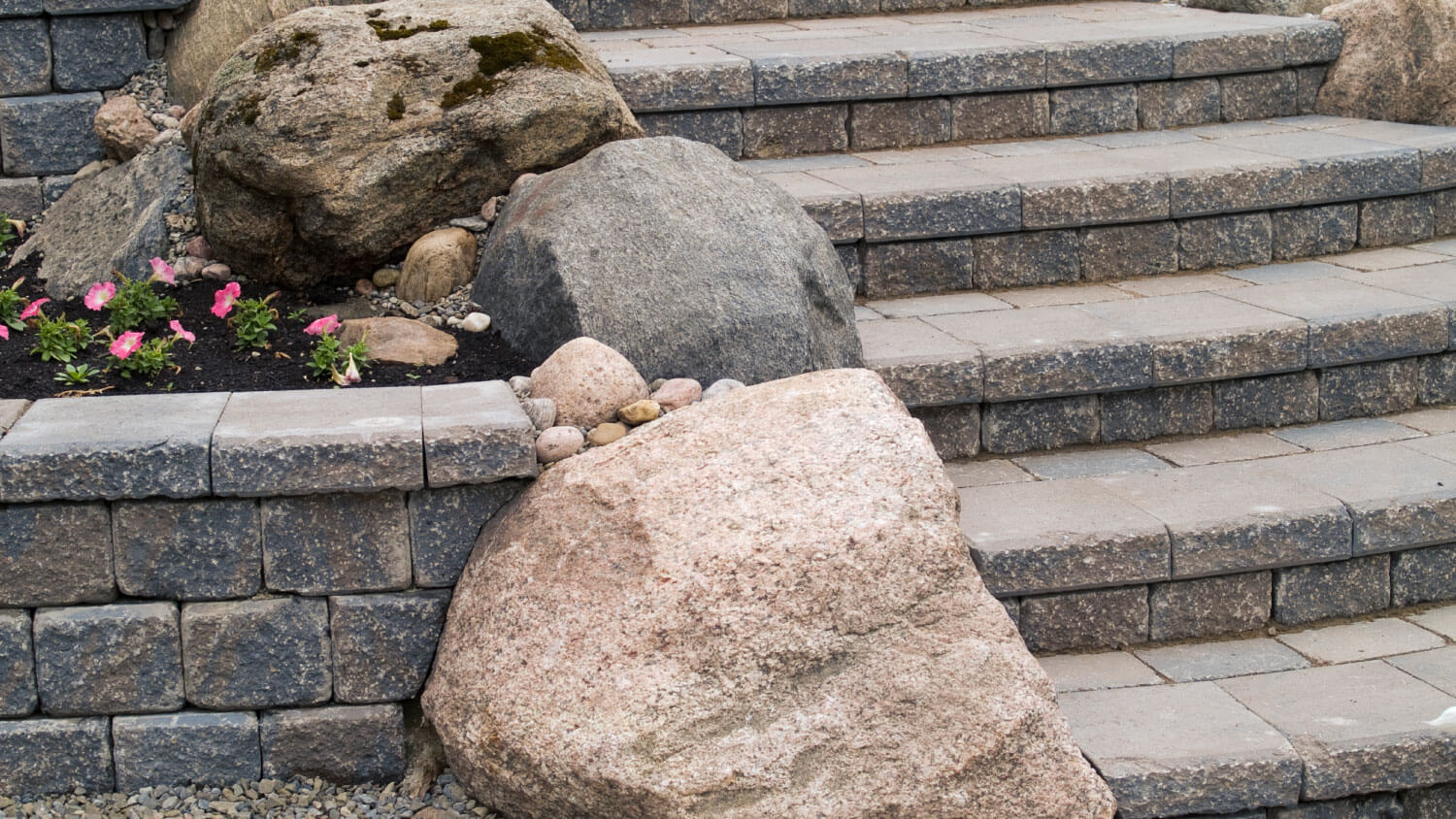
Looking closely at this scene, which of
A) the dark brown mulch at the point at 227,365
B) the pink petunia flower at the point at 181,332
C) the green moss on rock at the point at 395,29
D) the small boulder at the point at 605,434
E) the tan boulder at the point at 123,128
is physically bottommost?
the small boulder at the point at 605,434

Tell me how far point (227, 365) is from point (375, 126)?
0.75 meters

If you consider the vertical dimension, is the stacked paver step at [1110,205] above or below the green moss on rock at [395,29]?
below

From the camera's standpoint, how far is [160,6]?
4.43 metres

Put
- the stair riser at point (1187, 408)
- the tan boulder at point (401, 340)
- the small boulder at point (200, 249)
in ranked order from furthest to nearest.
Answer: the small boulder at point (200, 249) → the stair riser at point (1187, 408) → the tan boulder at point (401, 340)

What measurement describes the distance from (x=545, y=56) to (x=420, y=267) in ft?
2.32

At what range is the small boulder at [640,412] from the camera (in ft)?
10.1

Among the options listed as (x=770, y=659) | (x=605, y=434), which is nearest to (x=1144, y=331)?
(x=605, y=434)

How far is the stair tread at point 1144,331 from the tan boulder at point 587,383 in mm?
845

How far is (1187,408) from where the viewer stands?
3.94 meters

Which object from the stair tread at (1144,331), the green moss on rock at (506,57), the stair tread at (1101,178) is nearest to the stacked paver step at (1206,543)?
the stair tread at (1144,331)

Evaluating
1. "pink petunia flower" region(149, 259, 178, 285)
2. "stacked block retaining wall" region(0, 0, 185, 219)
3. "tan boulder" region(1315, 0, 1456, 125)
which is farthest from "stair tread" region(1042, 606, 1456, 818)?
"stacked block retaining wall" region(0, 0, 185, 219)

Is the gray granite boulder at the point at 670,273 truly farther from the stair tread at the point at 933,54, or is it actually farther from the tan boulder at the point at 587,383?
the stair tread at the point at 933,54

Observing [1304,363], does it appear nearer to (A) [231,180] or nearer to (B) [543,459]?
(B) [543,459]

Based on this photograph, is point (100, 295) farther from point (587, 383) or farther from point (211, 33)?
A: point (587, 383)
